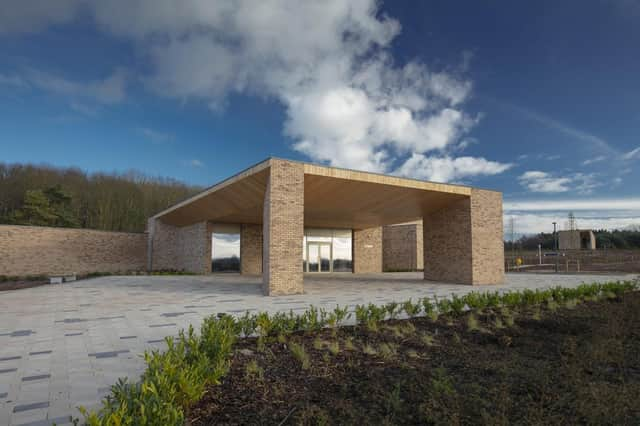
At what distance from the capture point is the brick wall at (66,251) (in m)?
20.9

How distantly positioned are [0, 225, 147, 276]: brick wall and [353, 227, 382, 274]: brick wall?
15138 millimetres

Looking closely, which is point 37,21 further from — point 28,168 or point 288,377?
point 28,168

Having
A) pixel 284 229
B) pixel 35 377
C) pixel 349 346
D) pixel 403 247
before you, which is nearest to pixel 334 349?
pixel 349 346

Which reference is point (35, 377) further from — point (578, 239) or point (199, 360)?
point (578, 239)

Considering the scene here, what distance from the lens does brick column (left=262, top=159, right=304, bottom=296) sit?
1137 centimetres

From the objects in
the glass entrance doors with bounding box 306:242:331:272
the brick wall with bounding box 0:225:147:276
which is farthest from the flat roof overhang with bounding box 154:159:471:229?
the brick wall with bounding box 0:225:147:276

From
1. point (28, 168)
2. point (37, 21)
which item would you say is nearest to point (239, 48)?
point (37, 21)

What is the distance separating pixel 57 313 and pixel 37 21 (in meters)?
10.9

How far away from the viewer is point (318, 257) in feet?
82.4

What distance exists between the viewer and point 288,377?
3.88m

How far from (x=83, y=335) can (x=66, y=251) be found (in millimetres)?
20125

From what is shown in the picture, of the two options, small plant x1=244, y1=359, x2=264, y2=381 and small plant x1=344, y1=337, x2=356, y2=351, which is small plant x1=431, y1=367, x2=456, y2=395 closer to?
small plant x1=344, y1=337, x2=356, y2=351

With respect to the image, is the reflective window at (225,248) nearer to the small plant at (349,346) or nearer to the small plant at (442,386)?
the small plant at (349,346)

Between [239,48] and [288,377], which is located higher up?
[239,48]
